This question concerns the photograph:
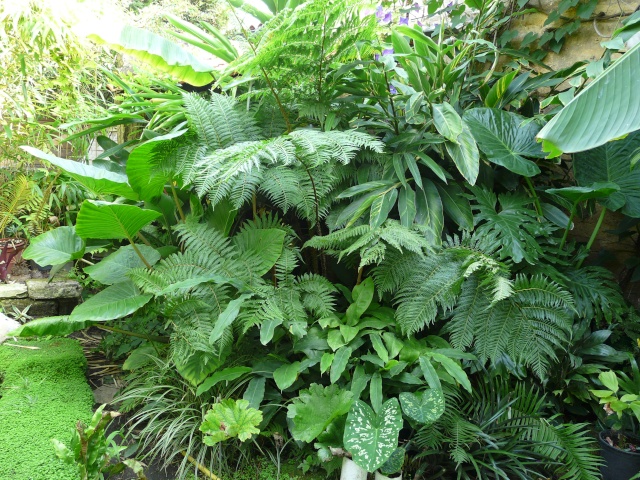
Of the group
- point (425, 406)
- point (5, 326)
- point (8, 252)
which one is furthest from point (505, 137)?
point (8, 252)

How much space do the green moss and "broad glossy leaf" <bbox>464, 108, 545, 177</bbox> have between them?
2136mm

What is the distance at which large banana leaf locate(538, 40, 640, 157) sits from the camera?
1373 mm

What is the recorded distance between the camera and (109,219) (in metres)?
2.02

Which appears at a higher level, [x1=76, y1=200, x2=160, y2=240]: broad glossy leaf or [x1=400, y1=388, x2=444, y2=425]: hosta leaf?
[x1=400, y1=388, x2=444, y2=425]: hosta leaf

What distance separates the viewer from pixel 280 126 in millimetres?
2406

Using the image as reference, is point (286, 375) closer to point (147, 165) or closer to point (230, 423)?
point (230, 423)

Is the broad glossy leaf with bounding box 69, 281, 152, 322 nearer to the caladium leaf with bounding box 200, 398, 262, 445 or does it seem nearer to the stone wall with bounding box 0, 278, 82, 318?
the caladium leaf with bounding box 200, 398, 262, 445

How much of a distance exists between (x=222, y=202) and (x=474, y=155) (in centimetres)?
124

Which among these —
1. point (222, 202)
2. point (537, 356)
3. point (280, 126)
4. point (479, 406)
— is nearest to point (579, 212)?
point (537, 356)

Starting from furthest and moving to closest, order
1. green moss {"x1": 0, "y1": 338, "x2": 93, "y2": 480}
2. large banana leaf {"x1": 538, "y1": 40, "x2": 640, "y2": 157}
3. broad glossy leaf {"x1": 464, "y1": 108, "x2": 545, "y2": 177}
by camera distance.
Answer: broad glossy leaf {"x1": 464, "y1": 108, "x2": 545, "y2": 177}, green moss {"x1": 0, "y1": 338, "x2": 93, "y2": 480}, large banana leaf {"x1": 538, "y1": 40, "x2": 640, "y2": 157}

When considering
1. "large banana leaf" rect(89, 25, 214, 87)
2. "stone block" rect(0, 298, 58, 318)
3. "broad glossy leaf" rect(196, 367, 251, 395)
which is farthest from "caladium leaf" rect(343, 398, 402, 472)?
"stone block" rect(0, 298, 58, 318)

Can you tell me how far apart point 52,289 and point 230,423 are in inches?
78.1

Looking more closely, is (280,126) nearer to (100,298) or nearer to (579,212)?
(100,298)

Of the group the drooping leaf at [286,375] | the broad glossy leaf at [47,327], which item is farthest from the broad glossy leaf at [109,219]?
the drooping leaf at [286,375]
